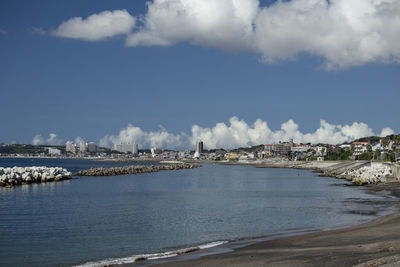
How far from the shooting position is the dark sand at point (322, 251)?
1234 cm

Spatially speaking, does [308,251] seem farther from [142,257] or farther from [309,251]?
[142,257]

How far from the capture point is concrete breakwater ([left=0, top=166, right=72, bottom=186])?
51.9 metres

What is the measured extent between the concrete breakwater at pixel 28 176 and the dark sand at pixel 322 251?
43.0 metres

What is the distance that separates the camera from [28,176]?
5569cm

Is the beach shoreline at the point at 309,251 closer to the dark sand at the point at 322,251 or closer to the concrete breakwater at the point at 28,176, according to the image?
the dark sand at the point at 322,251

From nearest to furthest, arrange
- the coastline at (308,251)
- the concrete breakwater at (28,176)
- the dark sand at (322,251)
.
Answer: the dark sand at (322,251) < the coastline at (308,251) < the concrete breakwater at (28,176)

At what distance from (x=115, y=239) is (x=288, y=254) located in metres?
8.41

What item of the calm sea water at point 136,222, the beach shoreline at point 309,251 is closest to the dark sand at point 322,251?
the beach shoreline at point 309,251

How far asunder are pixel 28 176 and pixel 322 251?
4927 centimetres

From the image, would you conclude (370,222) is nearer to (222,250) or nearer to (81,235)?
(222,250)

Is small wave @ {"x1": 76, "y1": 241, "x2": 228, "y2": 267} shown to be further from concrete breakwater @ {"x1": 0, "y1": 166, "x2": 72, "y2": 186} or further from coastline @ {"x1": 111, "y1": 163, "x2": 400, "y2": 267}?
concrete breakwater @ {"x1": 0, "y1": 166, "x2": 72, "y2": 186}

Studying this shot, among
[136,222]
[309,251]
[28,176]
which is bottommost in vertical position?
[136,222]

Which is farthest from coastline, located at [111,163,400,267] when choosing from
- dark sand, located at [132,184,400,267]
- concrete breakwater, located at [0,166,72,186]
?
concrete breakwater, located at [0,166,72,186]

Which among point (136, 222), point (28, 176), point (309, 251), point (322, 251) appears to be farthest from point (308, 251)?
point (28, 176)
